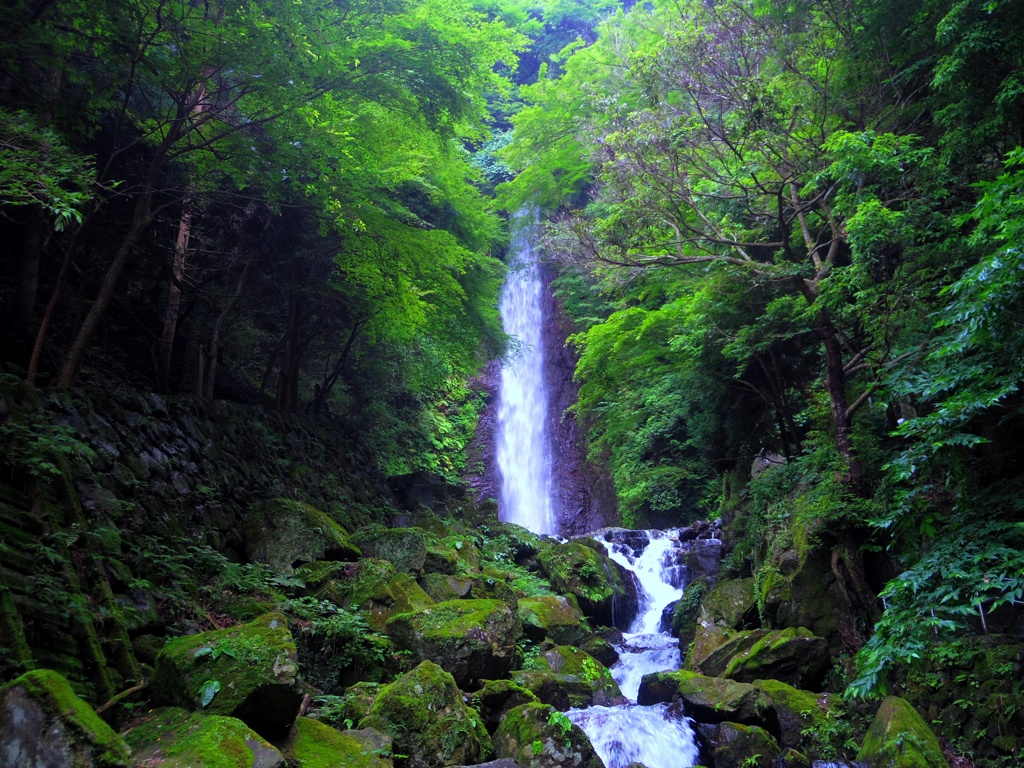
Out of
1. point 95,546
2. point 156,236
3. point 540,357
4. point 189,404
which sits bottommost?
point 95,546

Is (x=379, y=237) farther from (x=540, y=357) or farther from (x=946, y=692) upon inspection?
(x=540, y=357)

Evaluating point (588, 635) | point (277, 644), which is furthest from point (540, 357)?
point (277, 644)

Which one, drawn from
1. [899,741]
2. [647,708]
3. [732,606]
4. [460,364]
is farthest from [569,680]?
[460,364]

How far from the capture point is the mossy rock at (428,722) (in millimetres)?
4559

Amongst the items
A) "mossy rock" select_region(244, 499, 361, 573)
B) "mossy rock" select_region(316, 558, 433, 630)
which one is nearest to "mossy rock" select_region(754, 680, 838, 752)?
"mossy rock" select_region(316, 558, 433, 630)

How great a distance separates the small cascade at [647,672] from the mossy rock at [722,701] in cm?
23

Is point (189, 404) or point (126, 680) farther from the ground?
point (189, 404)

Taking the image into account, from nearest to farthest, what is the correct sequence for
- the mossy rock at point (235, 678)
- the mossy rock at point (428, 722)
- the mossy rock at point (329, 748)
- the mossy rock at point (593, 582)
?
the mossy rock at point (235, 678) < the mossy rock at point (329, 748) < the mossy rock at point (428, 722) < the mossy rock at point (593, 582)

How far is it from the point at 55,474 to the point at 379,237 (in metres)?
5.33

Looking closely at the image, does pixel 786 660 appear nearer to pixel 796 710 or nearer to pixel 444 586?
pixel 796 710

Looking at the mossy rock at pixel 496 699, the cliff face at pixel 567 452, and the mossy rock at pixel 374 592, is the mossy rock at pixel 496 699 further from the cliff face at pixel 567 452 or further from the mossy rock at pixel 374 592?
the cliff face at pixel 567 452

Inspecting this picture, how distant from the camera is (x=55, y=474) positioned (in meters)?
4.80

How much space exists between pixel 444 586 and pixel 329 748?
4.45 metres

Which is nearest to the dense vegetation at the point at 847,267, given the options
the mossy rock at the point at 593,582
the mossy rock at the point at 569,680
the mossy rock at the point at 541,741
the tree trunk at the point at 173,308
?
the mossy rock at the point at 541,741
